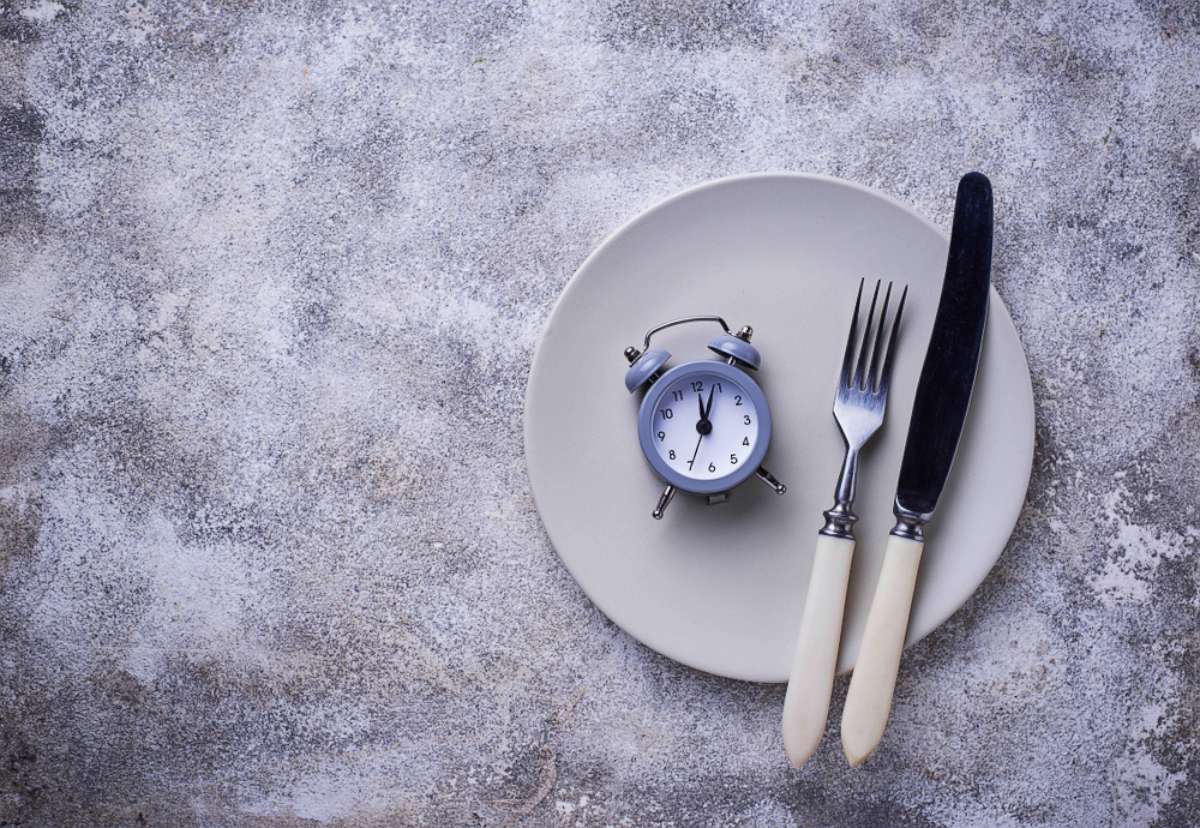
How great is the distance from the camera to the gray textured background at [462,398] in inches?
47.7

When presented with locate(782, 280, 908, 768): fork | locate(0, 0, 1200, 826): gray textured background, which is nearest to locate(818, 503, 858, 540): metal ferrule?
locate(782, 280, 908, 768): fork

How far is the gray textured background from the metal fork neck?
10.9 inches

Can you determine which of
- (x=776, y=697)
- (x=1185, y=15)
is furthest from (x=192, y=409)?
(x=1185, y=15)

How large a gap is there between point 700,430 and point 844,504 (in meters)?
0.21

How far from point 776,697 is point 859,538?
0.27 metres

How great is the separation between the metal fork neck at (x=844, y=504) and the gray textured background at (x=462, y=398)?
0.91ft

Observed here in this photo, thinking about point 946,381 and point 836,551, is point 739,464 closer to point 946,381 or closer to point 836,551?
point 836,551

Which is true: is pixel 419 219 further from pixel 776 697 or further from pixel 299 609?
pixel 776 697

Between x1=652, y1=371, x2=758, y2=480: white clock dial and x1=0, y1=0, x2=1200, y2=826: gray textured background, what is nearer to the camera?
x1=652, y1=371, x2=758, y2=480: white clock dial

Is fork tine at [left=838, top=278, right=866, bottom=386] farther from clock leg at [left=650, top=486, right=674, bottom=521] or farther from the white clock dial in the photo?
clock leg at [left=650, top=486, right=674, bottom=521]

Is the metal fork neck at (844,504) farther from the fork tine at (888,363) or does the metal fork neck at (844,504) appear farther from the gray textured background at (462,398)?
the gray textured background at (462,398)

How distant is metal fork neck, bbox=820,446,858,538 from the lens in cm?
107

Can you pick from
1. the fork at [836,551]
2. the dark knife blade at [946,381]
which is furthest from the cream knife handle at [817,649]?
the dark knife blade at [946,381]

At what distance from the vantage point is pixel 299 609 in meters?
1.24
